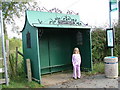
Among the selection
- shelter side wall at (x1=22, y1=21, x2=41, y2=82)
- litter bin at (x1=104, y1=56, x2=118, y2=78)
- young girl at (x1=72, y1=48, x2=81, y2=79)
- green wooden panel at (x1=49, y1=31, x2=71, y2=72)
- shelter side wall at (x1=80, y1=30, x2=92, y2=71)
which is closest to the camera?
shelter side wall at (x1=22, y1=21, x2=41, y2=82)

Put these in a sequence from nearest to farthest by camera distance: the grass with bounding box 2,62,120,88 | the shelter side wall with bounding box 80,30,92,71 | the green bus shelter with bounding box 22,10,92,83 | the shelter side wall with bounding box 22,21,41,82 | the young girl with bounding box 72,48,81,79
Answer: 1. the grass with bounding box 2,62,120,88
2. the shelter side wall with bounding box 22,21,41,82
3. the green bus shelter with bounding box 22,10,92,83
4. the young girl with bounding box 72,48,81,79
5. the shelter side wall with bounding box 80,30,92,71

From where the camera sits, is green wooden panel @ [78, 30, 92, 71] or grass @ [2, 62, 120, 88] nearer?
grass @ [2, 62, 120, 88]

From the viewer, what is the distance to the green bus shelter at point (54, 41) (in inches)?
210

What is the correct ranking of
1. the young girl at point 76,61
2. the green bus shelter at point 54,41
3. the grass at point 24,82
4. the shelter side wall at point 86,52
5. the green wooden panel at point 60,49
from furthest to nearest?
the green wooden panel at point 60,49 → the shelter side wall at point 86,52 → the young girl at point 76,61 → the green bus shelter at point 54,41 → the grass at point 24,82

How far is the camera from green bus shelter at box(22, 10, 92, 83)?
533 centimetres

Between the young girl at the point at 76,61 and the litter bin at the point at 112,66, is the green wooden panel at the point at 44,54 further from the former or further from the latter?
the litter bin at the point at 112,66

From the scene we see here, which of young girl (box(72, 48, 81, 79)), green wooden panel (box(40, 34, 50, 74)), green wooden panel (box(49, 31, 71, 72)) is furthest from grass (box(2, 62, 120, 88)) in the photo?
green wooden panel (box(49, 31, 71, 72))

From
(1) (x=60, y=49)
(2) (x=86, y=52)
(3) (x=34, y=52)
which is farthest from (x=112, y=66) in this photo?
(3) (x=34, y=52)

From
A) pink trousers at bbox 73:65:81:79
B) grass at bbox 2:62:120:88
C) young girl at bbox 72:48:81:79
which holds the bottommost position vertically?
grass at bbox 2:62:120:88

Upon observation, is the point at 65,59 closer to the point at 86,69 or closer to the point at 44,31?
the point at 86,69

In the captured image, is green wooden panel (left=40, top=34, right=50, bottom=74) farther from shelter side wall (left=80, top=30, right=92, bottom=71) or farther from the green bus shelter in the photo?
shelter side wall (left=80, top=30, right=92, bottom=71)

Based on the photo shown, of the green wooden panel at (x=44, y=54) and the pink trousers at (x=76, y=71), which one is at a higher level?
the green wooden panel at (x=44, y=54)

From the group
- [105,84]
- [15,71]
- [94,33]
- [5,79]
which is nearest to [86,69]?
[105,84]

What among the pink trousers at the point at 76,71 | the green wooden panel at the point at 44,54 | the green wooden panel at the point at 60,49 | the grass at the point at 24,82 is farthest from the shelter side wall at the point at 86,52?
the green wooden panel at the point at 44,54
